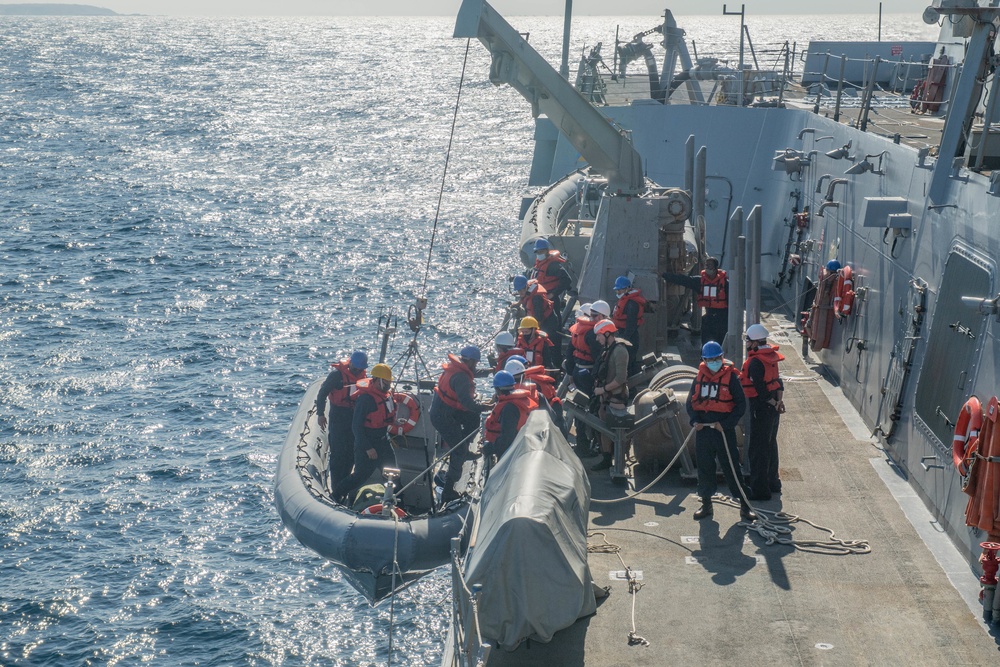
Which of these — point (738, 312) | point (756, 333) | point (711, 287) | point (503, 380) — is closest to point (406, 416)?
point (503, 380)

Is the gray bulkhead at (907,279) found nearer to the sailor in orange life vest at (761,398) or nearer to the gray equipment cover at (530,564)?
the sailor in orange life vest at (761,398)

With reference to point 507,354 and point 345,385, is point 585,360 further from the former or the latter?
point 345,385

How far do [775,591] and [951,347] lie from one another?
3.09 metres

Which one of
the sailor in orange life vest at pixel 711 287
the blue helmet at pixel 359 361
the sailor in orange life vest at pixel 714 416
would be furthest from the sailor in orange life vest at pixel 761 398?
the blue helmet at pixel 359 361

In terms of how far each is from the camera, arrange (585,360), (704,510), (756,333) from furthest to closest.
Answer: (585,360), (756,333), (704,510)

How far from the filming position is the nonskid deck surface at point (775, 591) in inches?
278

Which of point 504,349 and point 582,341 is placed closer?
point 582,341

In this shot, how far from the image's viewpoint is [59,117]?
75000 millimetres

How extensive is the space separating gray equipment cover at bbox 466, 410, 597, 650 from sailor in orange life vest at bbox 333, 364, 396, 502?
4160 millimetres


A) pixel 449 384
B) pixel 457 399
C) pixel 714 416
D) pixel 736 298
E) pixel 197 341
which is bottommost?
pixel 197 341

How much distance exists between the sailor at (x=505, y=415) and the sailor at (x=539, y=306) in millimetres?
3719

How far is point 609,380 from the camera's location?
412 inches

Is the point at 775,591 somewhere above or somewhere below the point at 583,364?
below

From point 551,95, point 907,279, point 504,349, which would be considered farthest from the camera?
point 551,95
